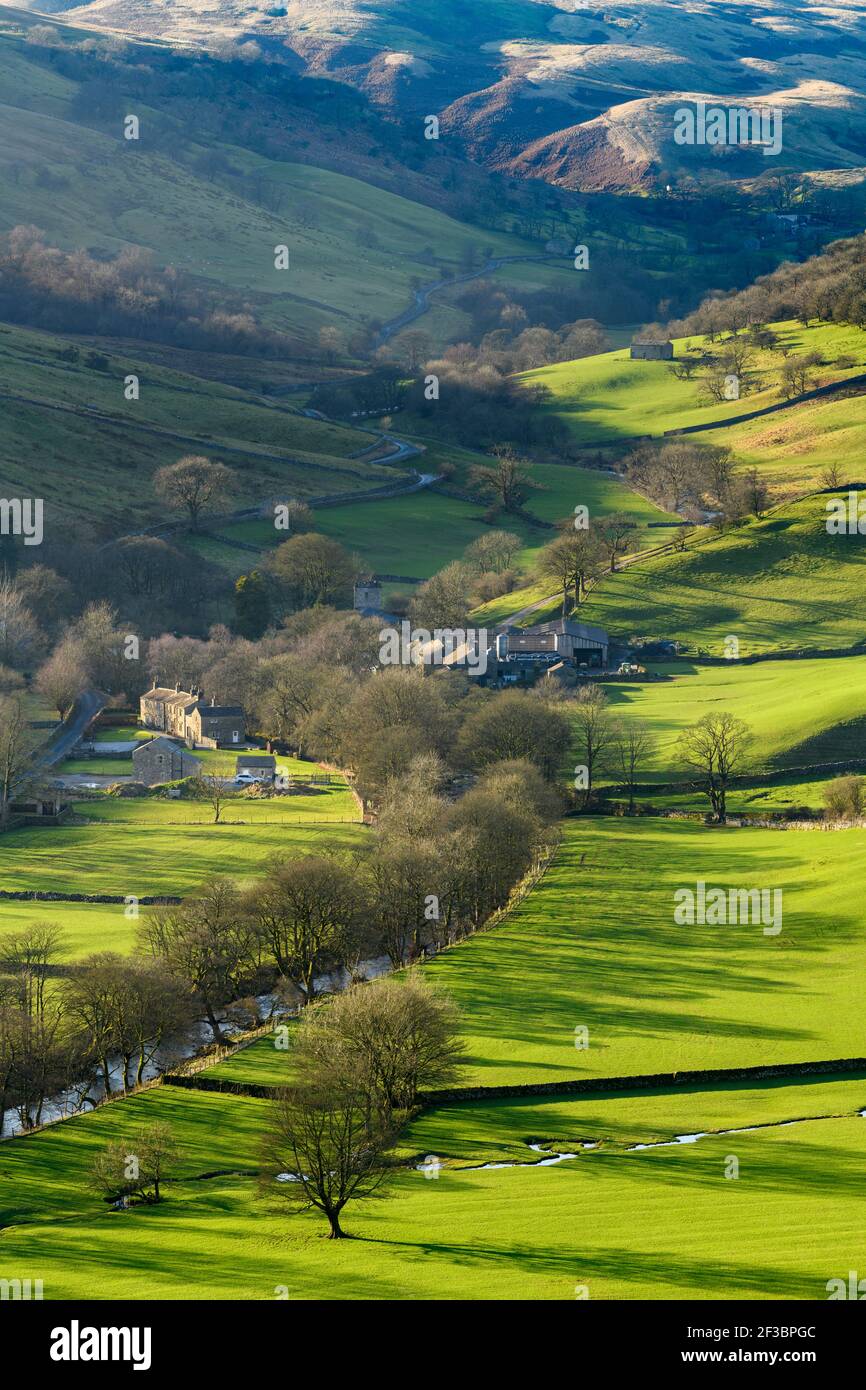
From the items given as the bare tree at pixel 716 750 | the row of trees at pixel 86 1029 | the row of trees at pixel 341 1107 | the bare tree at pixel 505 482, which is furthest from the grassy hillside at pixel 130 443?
the row of trees at pixel 341 1107

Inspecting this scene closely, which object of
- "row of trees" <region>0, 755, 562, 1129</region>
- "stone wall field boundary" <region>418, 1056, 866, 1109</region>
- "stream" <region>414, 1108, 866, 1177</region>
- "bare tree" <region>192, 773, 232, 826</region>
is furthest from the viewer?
"bare tree" <region>192, 773, 232, 826</region>

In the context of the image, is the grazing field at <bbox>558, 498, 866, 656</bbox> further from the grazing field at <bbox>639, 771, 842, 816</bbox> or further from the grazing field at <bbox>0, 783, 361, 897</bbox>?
the grazing field at <bbox>0, 783, 361, 897</bbox>

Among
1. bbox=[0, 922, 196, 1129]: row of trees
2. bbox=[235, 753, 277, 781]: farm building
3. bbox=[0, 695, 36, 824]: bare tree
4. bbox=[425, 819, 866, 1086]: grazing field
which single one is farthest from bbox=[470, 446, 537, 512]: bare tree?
bbox=[0, 922, 196, 1129]: row of trees

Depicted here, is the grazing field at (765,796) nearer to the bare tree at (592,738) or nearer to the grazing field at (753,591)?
the bare tree at (592,738)
